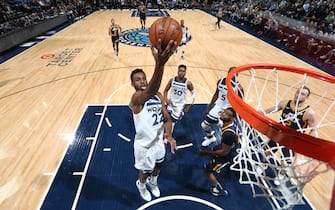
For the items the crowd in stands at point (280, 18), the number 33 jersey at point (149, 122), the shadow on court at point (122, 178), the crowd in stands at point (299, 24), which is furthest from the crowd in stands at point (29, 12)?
the crowd in stands at point (299, 24)

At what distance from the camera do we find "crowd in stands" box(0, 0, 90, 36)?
11.6 meters

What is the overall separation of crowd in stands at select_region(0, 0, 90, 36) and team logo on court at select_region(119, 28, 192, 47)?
517cm

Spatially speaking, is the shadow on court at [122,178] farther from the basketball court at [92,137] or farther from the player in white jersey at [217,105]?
the player in white jersey at [217,105]

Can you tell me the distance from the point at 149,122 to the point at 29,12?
635 inches

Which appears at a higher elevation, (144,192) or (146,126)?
(146,126)

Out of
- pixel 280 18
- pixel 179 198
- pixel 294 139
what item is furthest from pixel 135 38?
pixel 294 139

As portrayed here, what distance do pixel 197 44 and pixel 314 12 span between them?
7.39m

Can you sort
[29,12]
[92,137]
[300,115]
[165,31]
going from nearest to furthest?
[165,31], [300,115], [92,137], [29,12]

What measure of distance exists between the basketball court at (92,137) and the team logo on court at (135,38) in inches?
72.8

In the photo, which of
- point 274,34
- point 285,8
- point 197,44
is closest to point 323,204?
point 197,44

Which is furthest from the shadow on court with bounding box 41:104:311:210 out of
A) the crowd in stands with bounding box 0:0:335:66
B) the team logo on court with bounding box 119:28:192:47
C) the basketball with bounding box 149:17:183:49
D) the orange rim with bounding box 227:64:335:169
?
the team logo on court with bounding box 119:28:192:47

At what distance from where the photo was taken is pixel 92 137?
4.75 m

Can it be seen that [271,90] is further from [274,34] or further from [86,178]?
[274,34]

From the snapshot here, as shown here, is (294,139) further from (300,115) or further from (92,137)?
(92,137)
